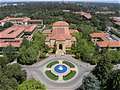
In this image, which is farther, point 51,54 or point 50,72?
point 51,54

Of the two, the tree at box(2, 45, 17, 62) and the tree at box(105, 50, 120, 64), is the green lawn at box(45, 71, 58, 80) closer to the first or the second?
the tree at box(2, 45, 17, 62)

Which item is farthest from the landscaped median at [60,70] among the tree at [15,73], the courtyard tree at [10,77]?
the courtyard tree at [10,77]

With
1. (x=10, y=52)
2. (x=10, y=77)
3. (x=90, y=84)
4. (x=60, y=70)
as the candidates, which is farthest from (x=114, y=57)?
(x=10, y=77)

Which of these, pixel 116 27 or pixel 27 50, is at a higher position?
pixel 27 50

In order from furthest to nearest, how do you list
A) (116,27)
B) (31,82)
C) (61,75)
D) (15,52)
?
(116,27) → (15,52) → (61,75) → (31,82)

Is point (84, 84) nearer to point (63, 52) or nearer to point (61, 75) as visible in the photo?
point (61, 75)

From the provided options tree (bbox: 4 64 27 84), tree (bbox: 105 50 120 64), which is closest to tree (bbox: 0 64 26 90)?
tree (bbox: 4 64 27 84)

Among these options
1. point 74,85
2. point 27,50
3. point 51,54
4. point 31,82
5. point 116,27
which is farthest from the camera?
point 116,27

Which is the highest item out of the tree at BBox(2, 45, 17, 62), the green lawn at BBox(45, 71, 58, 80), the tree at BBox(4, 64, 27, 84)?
the tree at BBox(4, 64, 27, 84)

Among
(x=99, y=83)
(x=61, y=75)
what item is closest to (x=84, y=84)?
(x=99, y=83)
